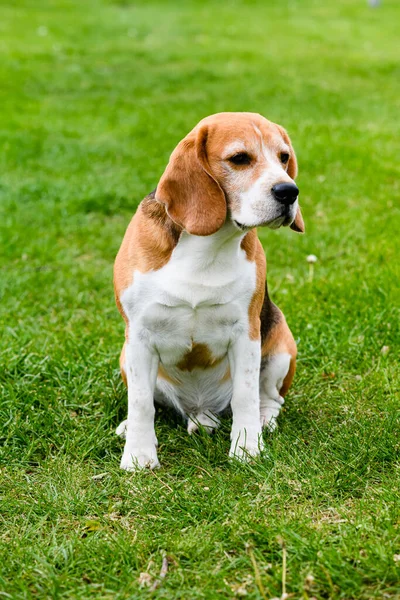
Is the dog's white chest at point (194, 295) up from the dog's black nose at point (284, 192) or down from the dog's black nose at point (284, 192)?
down

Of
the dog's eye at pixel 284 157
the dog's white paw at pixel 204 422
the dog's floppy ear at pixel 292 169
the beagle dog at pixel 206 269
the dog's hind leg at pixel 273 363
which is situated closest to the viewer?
the beagle dog at pixel 206 269

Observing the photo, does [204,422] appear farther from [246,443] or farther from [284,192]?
[284,192]

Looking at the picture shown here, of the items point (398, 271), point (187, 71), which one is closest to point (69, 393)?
point (398, 271)

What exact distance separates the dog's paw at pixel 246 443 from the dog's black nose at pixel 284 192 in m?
1.14

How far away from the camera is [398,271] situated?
18.9 feet

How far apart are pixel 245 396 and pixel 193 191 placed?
3.35ft

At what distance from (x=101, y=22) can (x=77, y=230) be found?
14259 millimetres

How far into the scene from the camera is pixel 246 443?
379 centimetres

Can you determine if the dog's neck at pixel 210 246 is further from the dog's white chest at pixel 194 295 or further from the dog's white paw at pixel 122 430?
the dog's white paw at pixel 122 430

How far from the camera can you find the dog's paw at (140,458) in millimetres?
3756

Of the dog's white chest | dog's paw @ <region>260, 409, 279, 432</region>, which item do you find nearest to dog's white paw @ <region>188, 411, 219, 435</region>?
dog's paw @ <region>260, 409, 279, 432</region>

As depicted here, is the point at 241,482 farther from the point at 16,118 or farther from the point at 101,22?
the point at 101,22

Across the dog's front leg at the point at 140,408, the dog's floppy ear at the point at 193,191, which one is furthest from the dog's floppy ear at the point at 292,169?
the dog's front leg at the point at 140,408

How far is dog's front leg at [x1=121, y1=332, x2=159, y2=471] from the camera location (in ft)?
12.4
